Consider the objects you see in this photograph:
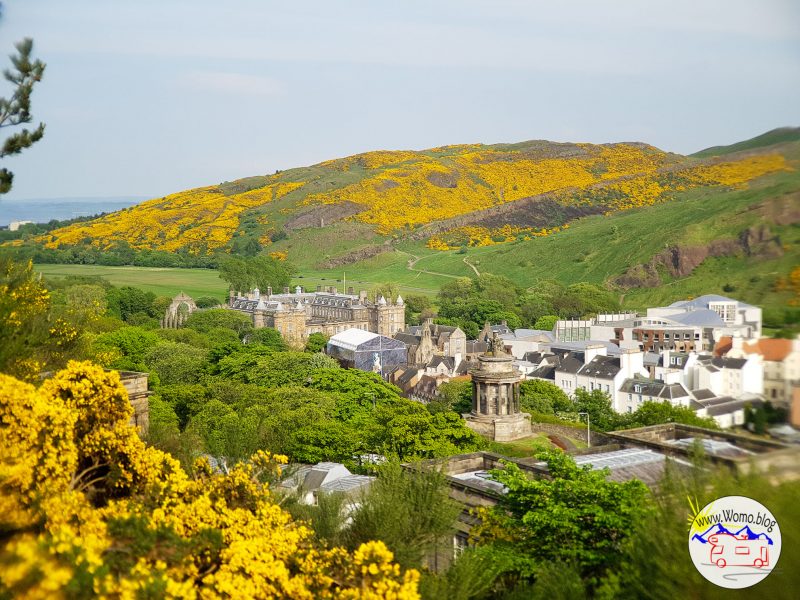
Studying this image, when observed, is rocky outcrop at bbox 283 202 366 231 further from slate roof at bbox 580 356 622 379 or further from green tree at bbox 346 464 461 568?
green tree at bbox 346 464 461 568

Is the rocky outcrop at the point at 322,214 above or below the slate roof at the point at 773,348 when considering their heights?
above

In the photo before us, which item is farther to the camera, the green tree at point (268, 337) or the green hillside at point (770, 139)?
the green tree at point (268, 337)

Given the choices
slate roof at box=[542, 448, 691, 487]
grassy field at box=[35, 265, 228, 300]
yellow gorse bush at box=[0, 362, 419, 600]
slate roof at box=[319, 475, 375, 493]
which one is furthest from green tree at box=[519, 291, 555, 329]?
yellow gorse bush at box=[0, 362, 419, 600]

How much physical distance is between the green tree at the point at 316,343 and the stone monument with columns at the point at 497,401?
38485 millimetres

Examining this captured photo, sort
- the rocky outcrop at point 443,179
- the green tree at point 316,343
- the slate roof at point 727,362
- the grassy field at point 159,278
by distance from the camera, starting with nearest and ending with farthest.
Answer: the slate roof at point 727,362 < the green tree at point 316,343 < the grassy field at point 159,278 < the rocky outcrop at point 443,179

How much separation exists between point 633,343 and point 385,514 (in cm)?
4644

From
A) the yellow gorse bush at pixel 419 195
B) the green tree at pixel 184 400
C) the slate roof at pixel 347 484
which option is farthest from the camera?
the yellow gorse bush at pixel 419 195

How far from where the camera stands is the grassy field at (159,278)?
357ft

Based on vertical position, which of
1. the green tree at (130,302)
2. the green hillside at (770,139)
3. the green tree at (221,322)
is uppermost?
the green hillside at (770,139)

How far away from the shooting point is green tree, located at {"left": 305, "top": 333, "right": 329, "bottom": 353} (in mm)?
76312

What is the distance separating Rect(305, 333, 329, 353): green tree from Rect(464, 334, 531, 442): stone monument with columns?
38485 millimetres

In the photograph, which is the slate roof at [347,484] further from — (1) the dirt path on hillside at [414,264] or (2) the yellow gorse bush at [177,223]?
(2) the yellow gorse bush at [177,223]

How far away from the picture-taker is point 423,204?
545 ft

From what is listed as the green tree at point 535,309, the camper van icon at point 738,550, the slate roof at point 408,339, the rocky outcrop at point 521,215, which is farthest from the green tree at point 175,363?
the rocky outcrop at point 521,215
